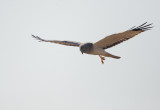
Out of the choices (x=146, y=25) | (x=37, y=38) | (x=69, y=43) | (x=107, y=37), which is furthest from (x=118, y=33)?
(x=37, y=38)

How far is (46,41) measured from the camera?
16484 mm

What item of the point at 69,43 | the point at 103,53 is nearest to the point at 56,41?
the point at 69,43

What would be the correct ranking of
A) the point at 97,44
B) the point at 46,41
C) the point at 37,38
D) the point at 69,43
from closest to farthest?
the point at 97,44
the point at 69,43
the point at 46,41
the point at 37,38

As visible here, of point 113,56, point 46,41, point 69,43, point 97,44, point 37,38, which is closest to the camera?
point 113,56

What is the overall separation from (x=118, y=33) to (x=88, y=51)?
5.76 ft

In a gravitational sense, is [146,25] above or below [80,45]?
above

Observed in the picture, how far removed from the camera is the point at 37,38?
17547mm

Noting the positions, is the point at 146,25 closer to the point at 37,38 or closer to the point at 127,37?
the point at 127,37

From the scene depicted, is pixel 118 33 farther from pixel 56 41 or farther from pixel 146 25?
pixel 56 41

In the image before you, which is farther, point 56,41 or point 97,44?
point 56,41

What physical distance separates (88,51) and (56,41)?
9.61ft

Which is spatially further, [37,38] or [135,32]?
[37,38]

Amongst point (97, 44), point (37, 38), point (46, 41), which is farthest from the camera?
point (37, 38)

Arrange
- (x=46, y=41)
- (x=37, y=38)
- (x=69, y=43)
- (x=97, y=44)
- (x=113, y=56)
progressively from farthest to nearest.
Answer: (x=37, y=38) < (x=46, y=41) < (x=69, y=43) < (x=97, y=44) < (x=113, y=56)
